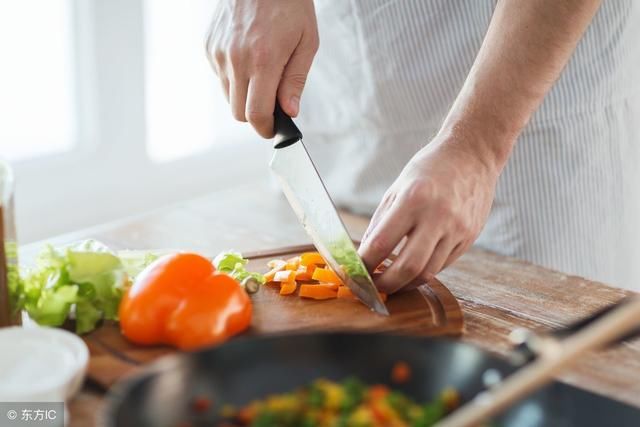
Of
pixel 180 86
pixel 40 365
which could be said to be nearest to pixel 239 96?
pixel 40 365

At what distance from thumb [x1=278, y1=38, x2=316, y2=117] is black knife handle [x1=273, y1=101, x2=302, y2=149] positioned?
15mm

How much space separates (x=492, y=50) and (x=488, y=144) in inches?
6.0

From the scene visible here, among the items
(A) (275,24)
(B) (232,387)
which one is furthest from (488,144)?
(B) (232,387)

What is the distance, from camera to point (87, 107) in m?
2.61

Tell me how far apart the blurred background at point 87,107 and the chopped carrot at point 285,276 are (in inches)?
52.1

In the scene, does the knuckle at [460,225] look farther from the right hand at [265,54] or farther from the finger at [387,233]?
the right hand at [265,54]

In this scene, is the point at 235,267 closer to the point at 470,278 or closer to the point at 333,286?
the point at 333,286

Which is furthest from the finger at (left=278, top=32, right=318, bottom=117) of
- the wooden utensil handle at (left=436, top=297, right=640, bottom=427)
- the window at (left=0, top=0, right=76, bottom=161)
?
the window at (left=0, top=0, right=76, bottom=161)

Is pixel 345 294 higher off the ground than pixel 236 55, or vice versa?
pixel 236 55

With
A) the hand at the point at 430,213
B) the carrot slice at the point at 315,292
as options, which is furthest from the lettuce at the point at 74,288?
the hand at the point at 430,213

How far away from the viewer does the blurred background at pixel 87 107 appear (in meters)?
2.50

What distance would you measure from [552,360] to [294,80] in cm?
83

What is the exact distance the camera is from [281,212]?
6.27 ft

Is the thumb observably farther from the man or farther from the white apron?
the white apron
